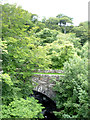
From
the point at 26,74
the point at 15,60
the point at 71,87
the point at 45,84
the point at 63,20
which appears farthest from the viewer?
the point at 63,20

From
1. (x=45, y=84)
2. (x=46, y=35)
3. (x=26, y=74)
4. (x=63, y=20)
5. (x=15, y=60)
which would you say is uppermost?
(x=63, y=20)

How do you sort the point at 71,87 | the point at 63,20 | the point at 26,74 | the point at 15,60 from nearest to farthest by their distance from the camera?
the point at 15,60 → the point at 26,74 → the point at 71,87 → the point at 63,20

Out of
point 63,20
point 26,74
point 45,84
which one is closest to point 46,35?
point 63,20

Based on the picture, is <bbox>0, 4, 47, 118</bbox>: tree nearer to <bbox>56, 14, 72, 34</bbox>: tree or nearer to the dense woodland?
the dense woodland

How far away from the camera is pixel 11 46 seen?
2.32m

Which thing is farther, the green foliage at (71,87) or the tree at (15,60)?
the green foliage at (71,87)

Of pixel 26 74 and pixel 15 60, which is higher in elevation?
pixel 15 60

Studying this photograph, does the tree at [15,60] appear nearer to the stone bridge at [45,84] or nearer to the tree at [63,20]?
the stone bridge at [45,84]

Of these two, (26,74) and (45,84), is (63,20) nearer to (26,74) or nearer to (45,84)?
(45,84)

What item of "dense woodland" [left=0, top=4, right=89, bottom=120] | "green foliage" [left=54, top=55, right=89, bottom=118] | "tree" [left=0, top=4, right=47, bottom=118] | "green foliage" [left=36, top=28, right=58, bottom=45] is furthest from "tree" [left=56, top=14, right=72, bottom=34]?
"tree" [left=0, top=4, right=47, bottom=118]

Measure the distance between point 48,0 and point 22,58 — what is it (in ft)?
4.74

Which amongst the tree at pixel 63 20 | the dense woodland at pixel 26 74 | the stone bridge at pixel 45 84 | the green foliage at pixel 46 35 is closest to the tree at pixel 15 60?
the dense woodland at pixel 26 74

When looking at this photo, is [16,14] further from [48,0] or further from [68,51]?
[68,51]

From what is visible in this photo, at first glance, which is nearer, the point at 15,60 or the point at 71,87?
the point at 15,60
